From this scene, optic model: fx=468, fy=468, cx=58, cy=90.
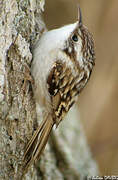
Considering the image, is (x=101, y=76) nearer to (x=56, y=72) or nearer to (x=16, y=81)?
(x=56, y=72)

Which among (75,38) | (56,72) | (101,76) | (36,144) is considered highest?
(75,38)

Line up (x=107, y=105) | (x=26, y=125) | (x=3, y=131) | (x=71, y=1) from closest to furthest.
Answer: (x=3, y=131), (x=26, y=125), (x=71, y=1), (x=107, y=105)

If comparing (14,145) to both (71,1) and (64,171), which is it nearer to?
(64,171)

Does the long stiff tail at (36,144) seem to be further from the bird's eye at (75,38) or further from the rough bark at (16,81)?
the bird's eye at (75,38)

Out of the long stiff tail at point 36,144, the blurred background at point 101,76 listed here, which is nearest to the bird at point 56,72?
the long stiff tail at point 36,144

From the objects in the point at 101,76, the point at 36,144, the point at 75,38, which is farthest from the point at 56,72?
the point at 101,76

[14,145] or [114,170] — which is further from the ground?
[14,145]

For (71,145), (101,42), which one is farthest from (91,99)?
(71,145)
